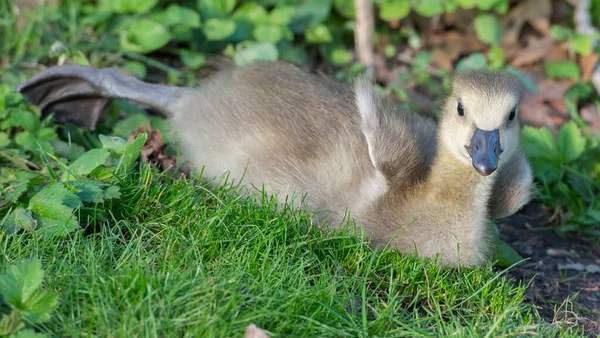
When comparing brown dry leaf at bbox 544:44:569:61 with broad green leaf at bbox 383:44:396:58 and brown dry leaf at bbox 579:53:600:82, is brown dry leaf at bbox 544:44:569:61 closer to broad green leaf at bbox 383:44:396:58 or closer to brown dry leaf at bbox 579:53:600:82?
brown dry leaf at bbox 579:53:600:82

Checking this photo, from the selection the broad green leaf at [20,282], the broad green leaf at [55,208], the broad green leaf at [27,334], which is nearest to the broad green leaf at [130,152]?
the broad green leaf at [55,208]

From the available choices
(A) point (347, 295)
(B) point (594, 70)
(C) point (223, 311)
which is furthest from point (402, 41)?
(C) point (223, 311)

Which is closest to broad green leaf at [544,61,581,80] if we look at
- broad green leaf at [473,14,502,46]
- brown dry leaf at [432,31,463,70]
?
broad green leaf at [473,14,502,46]

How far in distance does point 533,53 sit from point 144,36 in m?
2.66

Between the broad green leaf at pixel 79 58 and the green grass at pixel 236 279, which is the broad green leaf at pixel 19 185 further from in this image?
the broad green leaf at pixel 79 58

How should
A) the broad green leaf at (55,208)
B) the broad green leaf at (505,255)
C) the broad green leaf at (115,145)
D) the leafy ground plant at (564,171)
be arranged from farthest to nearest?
the leafy ground plant at (564,171) → the broad green leaf at (505,255) → the broad green leaf at (115,145) → the broad green leaf at (55,208)

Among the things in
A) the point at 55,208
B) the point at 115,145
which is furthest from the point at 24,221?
the point at 115,145

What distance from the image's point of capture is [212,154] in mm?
3623

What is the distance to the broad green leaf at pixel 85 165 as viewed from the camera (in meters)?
3.17

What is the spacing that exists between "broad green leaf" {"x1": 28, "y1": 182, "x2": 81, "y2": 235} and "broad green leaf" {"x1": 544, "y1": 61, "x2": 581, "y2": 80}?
11.5ft

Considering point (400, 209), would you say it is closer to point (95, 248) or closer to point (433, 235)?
point (433, 235)

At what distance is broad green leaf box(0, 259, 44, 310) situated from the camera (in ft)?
7.89

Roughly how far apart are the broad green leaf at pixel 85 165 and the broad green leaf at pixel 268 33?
6.69 feet

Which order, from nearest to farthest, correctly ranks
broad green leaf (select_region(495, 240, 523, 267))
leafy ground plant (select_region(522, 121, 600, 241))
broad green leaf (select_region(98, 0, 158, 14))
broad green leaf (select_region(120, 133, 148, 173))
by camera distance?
1. broad green leaf (select_region(120, 133, 148, 173))
2. broad green leaf (select_region(495, 240, 523, 267))
3. leafy ground plant (select_region(522, 121, 600, 241))
4. broad green leaf (select_region(98, 0, 158, 14))
